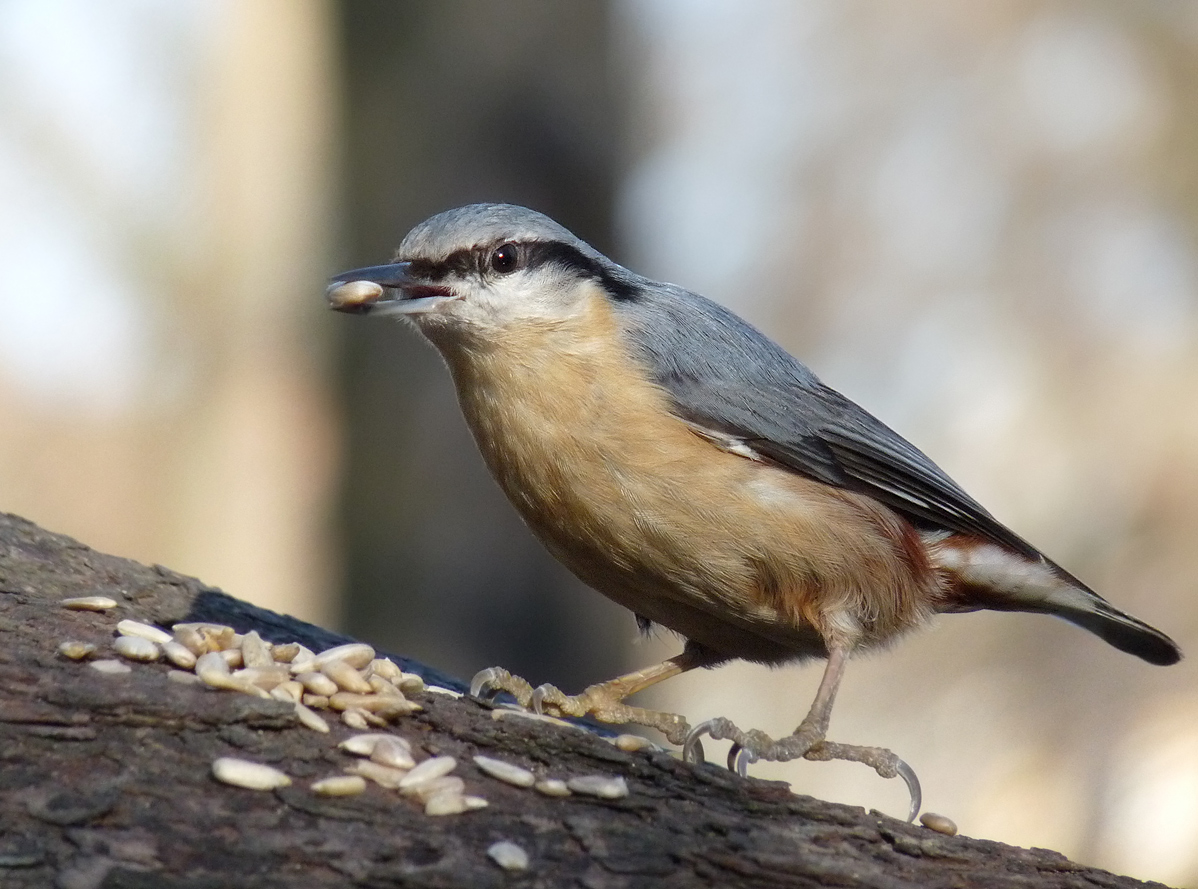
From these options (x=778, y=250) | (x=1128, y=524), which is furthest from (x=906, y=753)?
(x=778, y=250)

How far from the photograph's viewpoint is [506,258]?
383cm

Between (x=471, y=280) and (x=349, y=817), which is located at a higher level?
A: (x=471, y=280)

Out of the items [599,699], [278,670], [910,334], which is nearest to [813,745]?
[599,699]

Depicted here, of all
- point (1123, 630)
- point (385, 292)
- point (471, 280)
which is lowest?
point (1123, 630)

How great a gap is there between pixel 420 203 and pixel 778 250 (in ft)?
24.2

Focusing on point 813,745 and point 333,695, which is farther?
point 813,745

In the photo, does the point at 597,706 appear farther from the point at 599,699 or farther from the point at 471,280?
the point at 471,280

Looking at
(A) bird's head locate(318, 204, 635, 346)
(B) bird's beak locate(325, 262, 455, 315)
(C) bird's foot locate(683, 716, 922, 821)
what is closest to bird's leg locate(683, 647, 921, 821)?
(C) bird's foot locate(683, 716, 922, 821)

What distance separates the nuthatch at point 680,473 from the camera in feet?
11.6

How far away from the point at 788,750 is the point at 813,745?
0.38ft

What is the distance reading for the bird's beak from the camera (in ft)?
11.8

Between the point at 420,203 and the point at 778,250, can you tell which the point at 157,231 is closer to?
the point at 778,250

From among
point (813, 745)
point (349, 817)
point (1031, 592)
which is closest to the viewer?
point (349, 817)

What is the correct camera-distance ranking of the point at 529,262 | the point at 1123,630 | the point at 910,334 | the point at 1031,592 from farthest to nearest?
the point at 910,334
the point at 1123,630
the point at 1031,592
the point at 529,262
